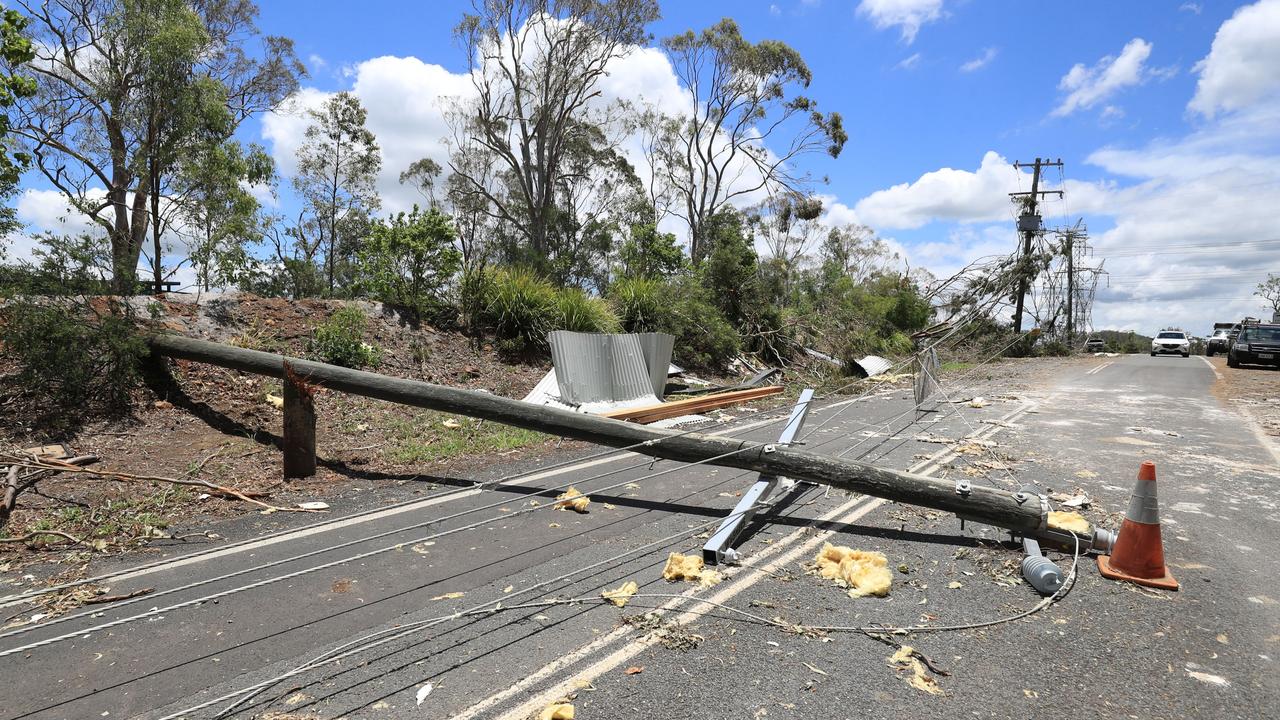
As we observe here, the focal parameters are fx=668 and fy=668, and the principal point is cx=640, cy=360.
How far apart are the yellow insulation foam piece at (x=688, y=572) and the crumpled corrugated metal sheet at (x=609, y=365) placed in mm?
6862

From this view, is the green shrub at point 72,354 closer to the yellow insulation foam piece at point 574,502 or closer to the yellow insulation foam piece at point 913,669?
the yellow insulation foam piece at point 574,502

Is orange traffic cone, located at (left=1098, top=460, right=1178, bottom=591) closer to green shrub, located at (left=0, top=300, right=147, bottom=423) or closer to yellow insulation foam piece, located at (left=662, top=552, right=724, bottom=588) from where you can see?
yellow insulation foam piece, located at (left=662, top=552, right=724, bottom=588)

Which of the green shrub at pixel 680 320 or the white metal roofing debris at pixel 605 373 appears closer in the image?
the white metal roofing debris at pixel 605 373

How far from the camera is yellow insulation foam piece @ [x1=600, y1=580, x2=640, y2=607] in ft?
13.1

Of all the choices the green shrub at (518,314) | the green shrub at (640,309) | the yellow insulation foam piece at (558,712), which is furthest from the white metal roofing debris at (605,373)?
the yellow insulation foam piece at (558,712)

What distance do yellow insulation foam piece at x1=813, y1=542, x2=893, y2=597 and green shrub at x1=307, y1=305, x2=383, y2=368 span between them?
854cm

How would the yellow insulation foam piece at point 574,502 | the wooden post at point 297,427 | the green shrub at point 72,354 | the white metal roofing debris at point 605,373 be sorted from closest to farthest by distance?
the yellow insulation foam piece at point 574,502 → the wooden post at point 297,427 → the green shrub at point 72,354 → the white metal roofing debris at point 605,373

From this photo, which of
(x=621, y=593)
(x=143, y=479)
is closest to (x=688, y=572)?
(x=621, y=593)

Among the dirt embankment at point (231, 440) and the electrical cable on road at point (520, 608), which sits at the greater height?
the dirt embankment at point (231, 440)

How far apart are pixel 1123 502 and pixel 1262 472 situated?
2.71 m

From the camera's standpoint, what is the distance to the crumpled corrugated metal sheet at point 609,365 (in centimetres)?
1132

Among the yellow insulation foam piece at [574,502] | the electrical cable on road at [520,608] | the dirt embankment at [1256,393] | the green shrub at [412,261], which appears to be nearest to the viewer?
the electrical cable on road at [520,608]

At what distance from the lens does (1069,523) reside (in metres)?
4.96

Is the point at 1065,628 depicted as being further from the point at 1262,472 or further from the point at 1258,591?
the point at 1262,472
